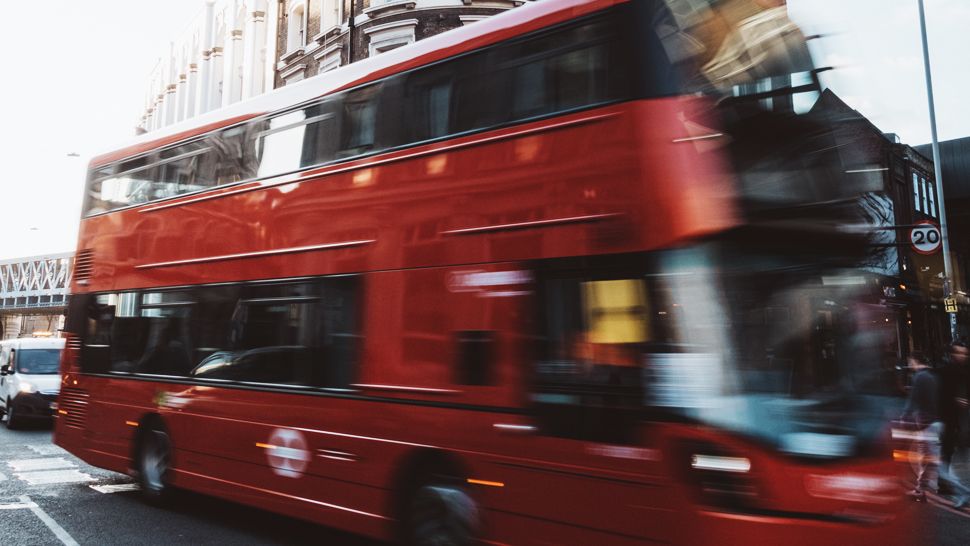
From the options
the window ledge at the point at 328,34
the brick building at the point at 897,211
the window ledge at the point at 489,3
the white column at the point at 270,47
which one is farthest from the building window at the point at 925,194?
the white column at the point at 270,47

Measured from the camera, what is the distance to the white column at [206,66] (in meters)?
36.7

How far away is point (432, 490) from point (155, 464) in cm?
438

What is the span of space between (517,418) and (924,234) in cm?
1152

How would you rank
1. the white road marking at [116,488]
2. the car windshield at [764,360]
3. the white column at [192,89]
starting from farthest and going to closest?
the white column at [192,89]
the white road marking at [116,488]
the car windshield at [764,360]

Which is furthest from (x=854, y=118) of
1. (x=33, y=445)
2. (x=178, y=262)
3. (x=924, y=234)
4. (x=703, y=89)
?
(x=33, y=445)

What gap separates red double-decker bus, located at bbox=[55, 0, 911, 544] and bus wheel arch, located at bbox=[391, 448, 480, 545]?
0.02 meters

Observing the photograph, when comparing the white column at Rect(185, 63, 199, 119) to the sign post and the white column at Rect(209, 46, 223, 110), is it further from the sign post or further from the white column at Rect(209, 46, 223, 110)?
the sign post

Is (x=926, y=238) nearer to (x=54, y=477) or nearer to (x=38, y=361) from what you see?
(x=54, y=477)

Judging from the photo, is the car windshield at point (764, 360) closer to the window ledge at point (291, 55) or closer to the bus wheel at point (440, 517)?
the bus wheel at point (440, 517)

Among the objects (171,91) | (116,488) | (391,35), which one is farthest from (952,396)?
(171,91)

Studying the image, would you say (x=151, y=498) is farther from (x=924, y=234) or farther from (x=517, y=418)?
(x=924, y=234)

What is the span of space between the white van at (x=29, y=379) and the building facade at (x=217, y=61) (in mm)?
14210

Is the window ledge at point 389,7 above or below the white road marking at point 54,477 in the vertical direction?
above

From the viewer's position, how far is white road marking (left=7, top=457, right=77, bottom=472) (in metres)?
10.8
